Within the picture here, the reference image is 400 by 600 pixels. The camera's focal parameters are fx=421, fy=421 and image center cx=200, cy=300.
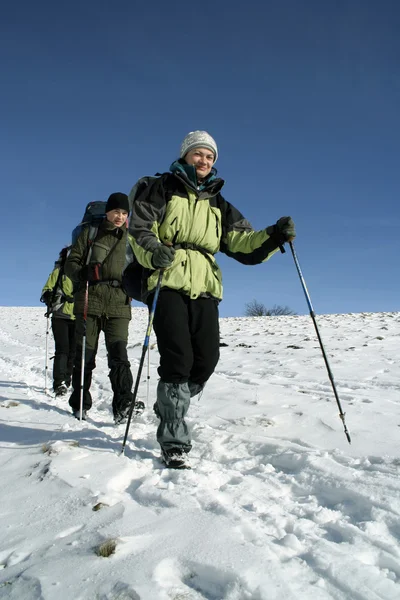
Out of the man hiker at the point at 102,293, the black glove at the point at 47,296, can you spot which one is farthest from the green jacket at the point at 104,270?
the black glove at the point at 47,296

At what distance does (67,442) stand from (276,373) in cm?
426

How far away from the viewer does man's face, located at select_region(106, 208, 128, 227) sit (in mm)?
5271

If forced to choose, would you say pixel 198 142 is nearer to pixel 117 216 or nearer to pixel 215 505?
pixel 117 216

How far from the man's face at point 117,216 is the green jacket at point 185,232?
178cm

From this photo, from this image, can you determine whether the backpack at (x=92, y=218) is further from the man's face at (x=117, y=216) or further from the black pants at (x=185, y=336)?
the black pants at (x=185, y=336)

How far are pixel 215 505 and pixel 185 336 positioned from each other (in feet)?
4.40

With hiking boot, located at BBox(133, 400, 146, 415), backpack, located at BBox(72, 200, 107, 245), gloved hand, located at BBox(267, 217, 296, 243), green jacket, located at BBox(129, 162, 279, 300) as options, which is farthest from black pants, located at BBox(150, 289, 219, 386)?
backpack, located at BBox(72, 200, 107, 245)

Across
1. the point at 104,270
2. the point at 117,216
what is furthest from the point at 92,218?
the point at 104,270

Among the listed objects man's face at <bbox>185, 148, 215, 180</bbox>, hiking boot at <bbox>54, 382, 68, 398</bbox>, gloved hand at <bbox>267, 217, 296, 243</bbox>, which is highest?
man's face at <bbox>185, 148, 215, 180</bbox>

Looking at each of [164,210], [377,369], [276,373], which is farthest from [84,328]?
[377,369]

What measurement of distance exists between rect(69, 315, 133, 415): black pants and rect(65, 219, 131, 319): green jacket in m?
0.13

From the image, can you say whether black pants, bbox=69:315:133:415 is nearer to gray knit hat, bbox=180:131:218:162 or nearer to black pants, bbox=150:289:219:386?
black pants, bbox=150:289:219:386

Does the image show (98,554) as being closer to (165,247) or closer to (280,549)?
(280,549)

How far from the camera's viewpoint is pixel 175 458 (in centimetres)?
309
